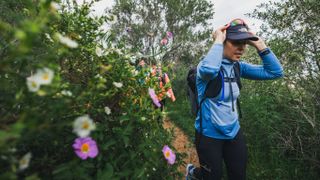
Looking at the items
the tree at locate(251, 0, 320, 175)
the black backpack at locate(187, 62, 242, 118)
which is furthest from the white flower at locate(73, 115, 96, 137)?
the tree at locate(251, 0, 320, 175)

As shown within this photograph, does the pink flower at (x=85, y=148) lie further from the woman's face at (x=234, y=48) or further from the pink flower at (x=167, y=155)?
the woman's face at (x=234, y=48)

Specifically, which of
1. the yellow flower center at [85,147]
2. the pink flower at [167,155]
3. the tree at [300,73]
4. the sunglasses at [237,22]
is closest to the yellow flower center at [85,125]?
the yellow flower center at [85,147]

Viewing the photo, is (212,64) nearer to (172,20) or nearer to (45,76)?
(45,76)

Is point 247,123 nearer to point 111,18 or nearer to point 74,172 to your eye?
point 111,18

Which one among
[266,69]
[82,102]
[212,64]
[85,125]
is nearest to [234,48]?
[212,64]

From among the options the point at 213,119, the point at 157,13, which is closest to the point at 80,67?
the point at 213,119

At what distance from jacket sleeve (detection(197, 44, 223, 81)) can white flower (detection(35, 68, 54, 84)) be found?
1582 millimetres

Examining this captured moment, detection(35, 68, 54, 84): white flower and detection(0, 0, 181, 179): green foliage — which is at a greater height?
detection(35, 68, 54, 84): white flower

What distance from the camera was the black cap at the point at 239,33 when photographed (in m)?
2.52

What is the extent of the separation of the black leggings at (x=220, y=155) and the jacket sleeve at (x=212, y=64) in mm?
541

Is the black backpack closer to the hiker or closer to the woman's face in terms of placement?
the hiker

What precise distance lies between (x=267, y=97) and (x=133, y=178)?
4.12m

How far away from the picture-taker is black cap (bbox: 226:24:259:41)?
2.52m

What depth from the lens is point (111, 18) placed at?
230 centimetres
